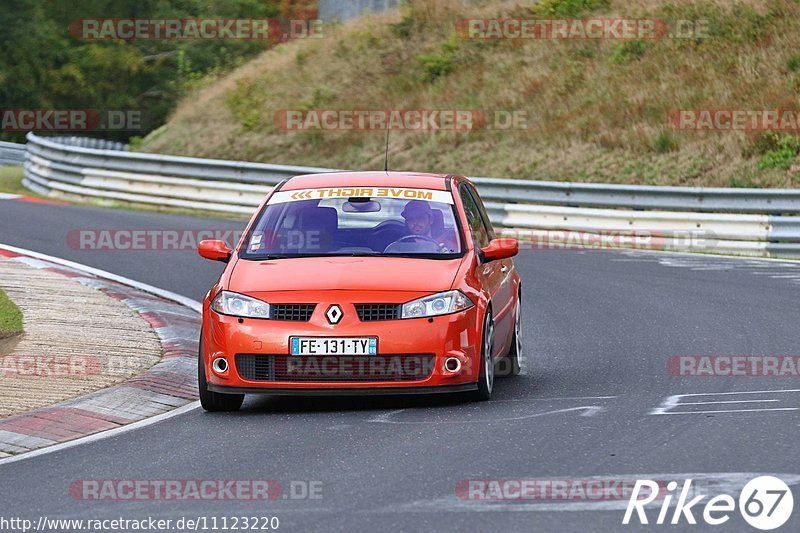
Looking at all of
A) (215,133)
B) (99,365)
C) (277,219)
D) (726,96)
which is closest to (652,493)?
(277,219)

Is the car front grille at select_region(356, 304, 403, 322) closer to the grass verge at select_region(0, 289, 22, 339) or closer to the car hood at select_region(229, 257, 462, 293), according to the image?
the car hood at select_region(229, 257, 462, 293)

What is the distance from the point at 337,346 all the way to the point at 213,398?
1.00m

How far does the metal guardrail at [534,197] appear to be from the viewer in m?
21.0

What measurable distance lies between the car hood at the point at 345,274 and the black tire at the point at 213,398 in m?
0.56

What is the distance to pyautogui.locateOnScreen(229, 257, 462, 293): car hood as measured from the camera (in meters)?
9.52

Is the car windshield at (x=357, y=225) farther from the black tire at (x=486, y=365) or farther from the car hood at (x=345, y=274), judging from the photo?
the black tire at (x=486, y=365)

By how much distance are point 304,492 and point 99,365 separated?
453cm

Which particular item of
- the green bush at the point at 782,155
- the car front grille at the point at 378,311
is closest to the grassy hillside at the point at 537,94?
the green bush at the point at 782,155

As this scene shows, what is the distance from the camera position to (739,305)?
1511cm

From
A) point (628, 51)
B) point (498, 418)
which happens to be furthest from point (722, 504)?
point (628, 51)

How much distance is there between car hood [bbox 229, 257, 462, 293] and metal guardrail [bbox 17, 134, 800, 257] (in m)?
11.7

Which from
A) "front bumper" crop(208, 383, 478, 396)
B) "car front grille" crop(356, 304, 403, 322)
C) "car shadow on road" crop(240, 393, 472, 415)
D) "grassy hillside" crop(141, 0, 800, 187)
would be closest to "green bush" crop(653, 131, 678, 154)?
"grassy hillside" crop(141, 0, 800, 187)

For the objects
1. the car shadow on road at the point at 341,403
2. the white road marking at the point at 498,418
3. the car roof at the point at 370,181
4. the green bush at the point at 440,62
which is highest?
the green bush at the point at 440,62

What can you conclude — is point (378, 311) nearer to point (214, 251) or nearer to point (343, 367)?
point (343, 367)
